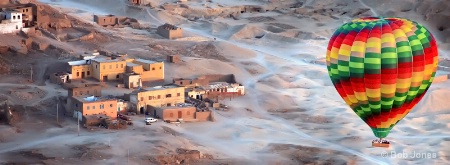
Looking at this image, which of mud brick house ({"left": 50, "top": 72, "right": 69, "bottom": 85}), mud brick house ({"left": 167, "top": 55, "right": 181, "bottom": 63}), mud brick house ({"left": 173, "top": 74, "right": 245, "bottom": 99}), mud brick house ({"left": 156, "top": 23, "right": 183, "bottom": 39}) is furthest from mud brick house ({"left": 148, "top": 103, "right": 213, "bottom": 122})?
mud brick house ({"left": 156, "top": 23, "right": 183, "bottom": 39})

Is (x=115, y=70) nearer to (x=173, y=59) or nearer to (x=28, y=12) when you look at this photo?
(x=173, y=59)

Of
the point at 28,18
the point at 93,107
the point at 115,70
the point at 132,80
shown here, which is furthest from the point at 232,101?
the point at 28,18

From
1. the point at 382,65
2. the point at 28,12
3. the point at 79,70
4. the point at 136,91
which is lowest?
the point at 136,91

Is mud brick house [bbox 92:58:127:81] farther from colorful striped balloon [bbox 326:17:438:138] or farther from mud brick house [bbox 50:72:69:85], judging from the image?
colorful striped balloon [bbox 326:17:438:138]

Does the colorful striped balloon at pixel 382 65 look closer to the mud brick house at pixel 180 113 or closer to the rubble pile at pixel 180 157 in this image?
the rubble pile at pixel 180 157

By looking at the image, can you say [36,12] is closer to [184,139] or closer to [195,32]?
[195,32]

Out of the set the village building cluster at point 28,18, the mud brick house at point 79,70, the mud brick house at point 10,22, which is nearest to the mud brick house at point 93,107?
the mud brick house at point 79,70
